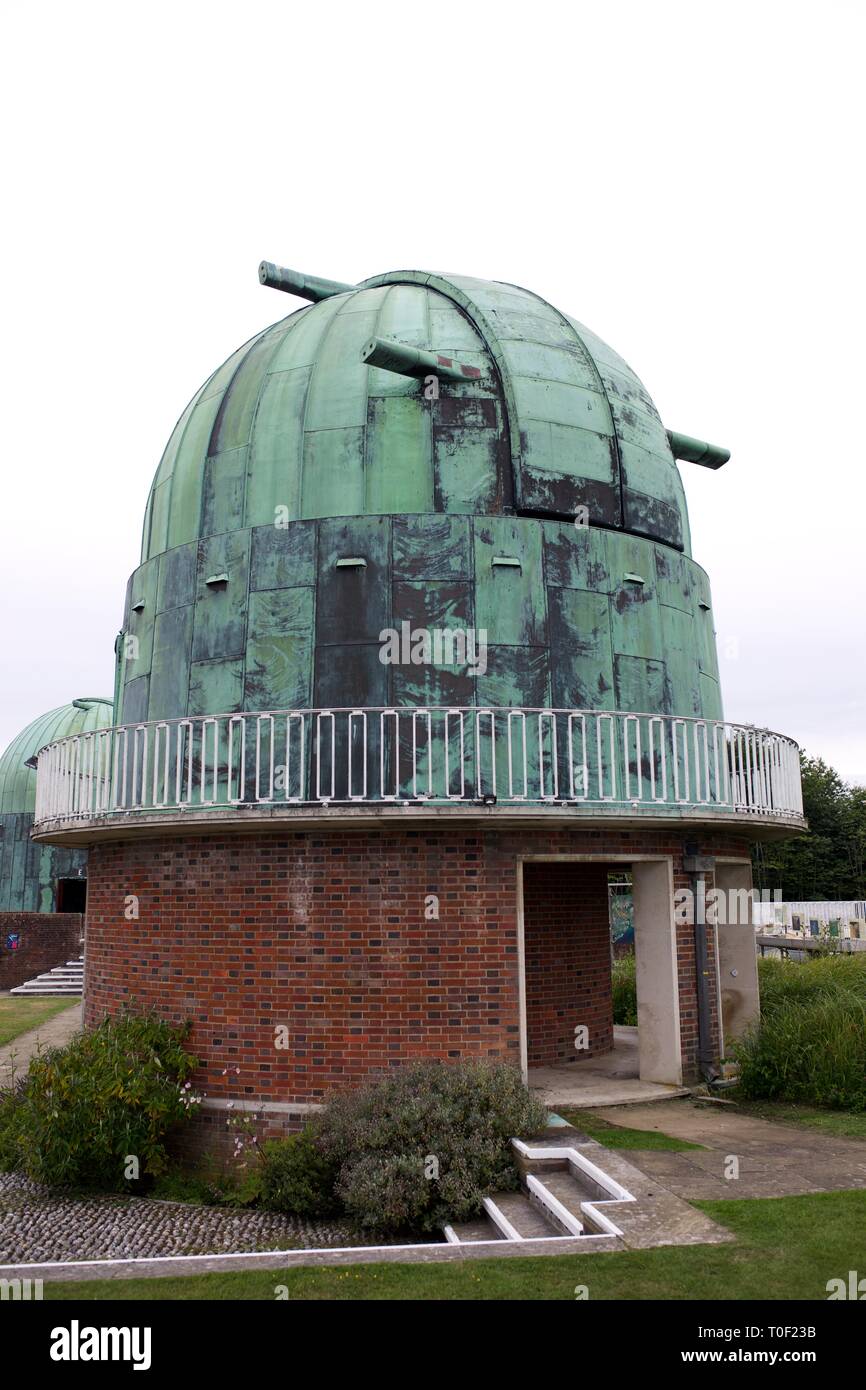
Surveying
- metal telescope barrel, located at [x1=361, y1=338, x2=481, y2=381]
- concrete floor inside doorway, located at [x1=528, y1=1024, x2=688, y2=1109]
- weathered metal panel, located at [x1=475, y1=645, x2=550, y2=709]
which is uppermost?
metal telescope barrel, located at [x1=361, y1=338, x2=481, y2=381]

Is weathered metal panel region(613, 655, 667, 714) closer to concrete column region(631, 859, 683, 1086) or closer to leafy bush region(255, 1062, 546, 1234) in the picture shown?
concrete column region(631, 859, 683, 1086)

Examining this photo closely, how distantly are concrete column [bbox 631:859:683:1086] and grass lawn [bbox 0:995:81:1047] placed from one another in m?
11.0

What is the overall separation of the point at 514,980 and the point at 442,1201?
2.29 meters

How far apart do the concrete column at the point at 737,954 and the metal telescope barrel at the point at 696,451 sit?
5726 mm

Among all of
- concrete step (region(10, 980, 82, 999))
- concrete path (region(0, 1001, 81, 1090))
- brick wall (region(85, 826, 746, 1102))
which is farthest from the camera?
concrete step (region(10, 980, 82, 999))

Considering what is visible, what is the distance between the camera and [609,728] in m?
10.8

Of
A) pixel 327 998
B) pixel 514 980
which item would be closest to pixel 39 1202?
pixel 327 998

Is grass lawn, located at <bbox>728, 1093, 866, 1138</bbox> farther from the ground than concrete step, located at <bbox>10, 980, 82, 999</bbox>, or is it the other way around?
concrete step, located at <bbox>10, 980, 82, 999</bbox>

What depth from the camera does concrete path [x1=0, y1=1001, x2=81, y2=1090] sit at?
46.0ft

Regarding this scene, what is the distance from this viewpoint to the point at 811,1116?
9.10 m

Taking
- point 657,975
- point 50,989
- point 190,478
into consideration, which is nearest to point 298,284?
point 190,478

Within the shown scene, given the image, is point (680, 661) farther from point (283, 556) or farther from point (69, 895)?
point (69, 895)

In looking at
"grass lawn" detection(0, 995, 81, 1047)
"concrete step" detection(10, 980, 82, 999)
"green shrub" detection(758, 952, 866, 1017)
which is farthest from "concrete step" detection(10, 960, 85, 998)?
"green shrub" detection(758, 952, 866, 1017)

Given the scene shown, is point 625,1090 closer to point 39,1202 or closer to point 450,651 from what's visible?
point 450,651
